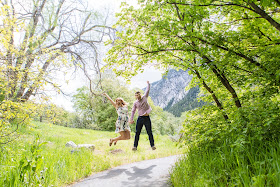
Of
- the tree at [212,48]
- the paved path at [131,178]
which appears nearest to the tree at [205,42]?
the tree at [212,48]

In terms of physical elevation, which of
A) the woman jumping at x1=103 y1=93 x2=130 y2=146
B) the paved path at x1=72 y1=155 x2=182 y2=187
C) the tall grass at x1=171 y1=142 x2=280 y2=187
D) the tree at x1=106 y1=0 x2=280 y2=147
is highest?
the tree at x1=106 y1=0 x2=280 y2=147

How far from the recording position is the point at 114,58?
4.58 m

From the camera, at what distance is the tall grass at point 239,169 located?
6.51ft

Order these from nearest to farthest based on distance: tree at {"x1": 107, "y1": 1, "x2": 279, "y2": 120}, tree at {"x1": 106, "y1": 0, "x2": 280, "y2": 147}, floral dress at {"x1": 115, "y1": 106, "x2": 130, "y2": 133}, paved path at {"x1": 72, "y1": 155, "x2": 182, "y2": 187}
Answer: tree at {"x1": 106, "y1": 0, "x2": 280, "y2": 147}
tree at {"x1": 107, "y1": 1, "x2": 279, "y2": 120}
paved path at {"x1": 72, "y1": 155, "x2": 182, "y2": 187}
floral dress at {"x1": 115, "y1": 106, "x2": 130, "y2": 133}

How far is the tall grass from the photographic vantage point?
78.1 inches

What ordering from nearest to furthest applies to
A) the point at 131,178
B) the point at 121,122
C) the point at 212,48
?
the point at 212,48 < the point at 131,178 < the point at 121,122

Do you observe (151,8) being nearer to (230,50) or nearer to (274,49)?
(230,50)

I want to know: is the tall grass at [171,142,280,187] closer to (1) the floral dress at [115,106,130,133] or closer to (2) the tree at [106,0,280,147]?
(2) the tree at [106,0,280,147]

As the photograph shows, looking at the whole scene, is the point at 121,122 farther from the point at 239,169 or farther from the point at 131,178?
the point at 239,169

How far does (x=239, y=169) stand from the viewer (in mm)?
2182

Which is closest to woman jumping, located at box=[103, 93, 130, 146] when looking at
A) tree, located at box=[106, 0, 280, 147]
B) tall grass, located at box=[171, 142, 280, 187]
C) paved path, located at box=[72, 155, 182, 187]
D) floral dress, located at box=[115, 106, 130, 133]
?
floral dress, located at box=[115, 106, 130, 133]

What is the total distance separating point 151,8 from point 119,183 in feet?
11.8

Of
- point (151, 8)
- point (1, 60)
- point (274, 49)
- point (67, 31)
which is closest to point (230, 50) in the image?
point (274, 49)

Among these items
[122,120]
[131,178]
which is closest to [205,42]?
[131,178]
